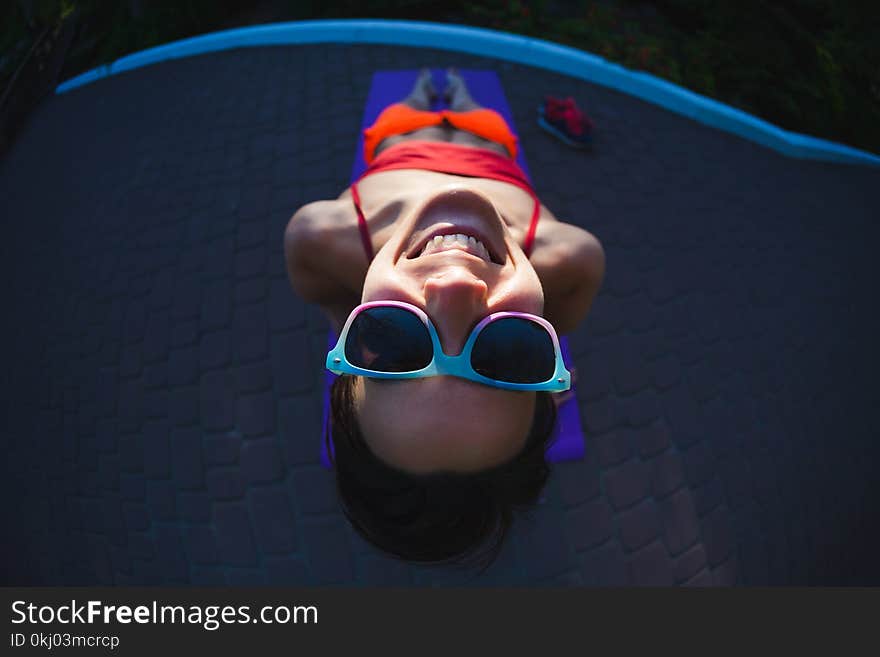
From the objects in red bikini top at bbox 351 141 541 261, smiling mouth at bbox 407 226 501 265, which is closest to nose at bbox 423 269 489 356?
smiling mouth at bbox 407 226 501 265

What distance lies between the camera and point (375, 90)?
11.5 feet

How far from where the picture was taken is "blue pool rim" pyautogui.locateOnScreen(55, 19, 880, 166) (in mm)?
4402

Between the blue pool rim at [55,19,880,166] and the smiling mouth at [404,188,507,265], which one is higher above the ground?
the smiling mouth at [404,188,507,265]

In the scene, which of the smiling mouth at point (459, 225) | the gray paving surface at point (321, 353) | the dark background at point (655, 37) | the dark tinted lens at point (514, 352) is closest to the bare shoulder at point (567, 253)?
the smiling mouth at point (459, 225)

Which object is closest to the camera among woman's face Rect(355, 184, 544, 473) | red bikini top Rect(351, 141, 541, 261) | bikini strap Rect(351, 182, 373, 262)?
woman's face Rect(355, 184, 544, 473)

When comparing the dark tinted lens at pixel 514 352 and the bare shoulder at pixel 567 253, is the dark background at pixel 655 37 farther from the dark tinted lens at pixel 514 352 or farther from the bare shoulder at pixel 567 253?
the dark tinted lens at pixel 514 352

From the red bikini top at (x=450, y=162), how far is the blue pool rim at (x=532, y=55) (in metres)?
2.89

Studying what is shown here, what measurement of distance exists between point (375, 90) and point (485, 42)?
1.74 meters

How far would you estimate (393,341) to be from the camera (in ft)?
4.36

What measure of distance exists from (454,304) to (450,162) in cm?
113

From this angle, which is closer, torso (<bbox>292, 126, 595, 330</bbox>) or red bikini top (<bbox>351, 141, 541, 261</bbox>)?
torso (<bbox>292, 126, 595, 330</bbox>)

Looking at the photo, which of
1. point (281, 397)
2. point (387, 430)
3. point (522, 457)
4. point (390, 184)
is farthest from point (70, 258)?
point (522, 457)

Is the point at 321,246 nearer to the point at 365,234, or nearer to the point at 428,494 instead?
the point at 365,234

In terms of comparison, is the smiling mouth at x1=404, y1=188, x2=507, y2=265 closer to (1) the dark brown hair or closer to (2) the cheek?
(2) the cheek
